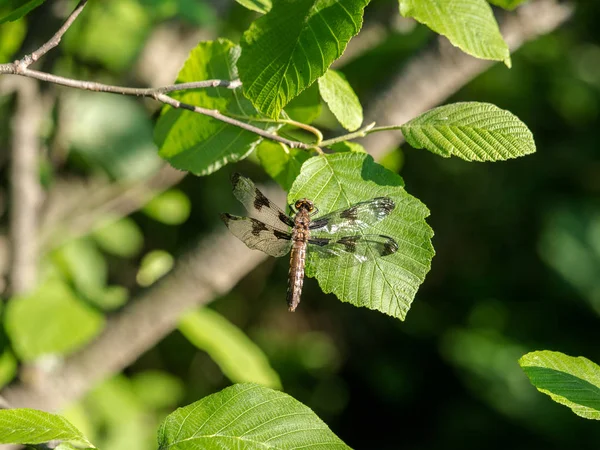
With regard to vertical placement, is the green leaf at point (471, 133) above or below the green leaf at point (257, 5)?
below

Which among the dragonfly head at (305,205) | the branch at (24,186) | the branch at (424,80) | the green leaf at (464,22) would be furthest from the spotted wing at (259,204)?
the branch at (24,186)

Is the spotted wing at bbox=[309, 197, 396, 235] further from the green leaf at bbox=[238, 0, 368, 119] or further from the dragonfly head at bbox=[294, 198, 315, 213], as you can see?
the green leaf at bbox=[238, 0, 368, 119]

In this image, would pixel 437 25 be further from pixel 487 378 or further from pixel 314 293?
pixel 314 293

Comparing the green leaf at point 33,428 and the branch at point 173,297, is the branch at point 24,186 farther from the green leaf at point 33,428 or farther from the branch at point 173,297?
the green leaf at point 33,428

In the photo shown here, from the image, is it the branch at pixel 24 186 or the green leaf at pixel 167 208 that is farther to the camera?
the green leaf at pixel 167 208

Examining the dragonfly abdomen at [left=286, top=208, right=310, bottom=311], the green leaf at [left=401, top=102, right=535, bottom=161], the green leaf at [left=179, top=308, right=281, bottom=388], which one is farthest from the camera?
the green leaf at [left=179, top=308, right=281, bottom=388]

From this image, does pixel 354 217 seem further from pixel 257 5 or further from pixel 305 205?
pixel 257 5

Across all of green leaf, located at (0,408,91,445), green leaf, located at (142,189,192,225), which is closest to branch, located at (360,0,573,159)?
green leaf, located at (142,189,192,225)

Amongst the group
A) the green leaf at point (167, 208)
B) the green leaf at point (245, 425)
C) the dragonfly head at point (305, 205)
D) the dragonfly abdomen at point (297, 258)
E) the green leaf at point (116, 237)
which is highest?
the dragonfly head at point (305, 205)

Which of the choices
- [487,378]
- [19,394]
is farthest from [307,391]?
[19,394]
